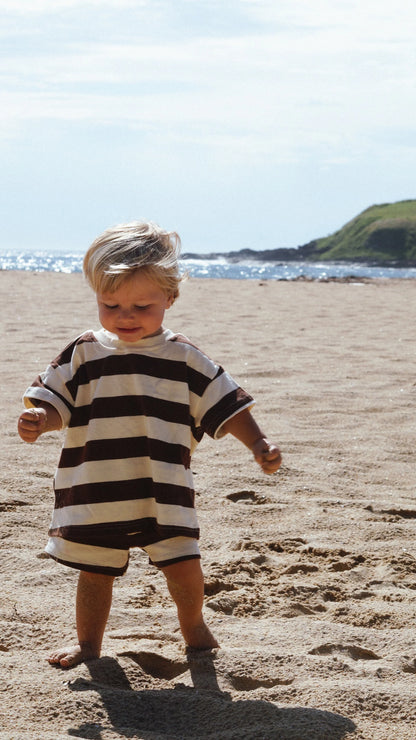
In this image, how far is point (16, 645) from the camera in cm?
229

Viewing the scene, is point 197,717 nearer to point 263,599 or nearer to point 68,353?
point 263,599

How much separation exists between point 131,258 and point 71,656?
1.01 meters

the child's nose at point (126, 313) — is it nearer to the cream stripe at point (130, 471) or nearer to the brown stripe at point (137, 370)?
the brown stripe at point (137, 370)

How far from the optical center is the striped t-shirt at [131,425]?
215cm

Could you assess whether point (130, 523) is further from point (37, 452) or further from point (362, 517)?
point (37, 452)

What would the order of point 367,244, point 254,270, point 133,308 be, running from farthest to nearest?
point 367,244
point 254,270
point 133,308

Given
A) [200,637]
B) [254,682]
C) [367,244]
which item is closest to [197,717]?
[254,682]

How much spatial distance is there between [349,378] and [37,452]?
2630 millimetres

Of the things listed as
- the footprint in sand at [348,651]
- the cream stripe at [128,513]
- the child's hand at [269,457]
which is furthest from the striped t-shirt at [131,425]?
the footprint in sand at [348,651]

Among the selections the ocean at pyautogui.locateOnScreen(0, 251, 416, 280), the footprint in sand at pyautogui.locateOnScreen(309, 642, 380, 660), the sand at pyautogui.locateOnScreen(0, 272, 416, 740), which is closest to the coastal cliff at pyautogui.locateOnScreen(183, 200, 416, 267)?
the ocean at pyautogui.locateOnScreen(0, 251, 416, 280)

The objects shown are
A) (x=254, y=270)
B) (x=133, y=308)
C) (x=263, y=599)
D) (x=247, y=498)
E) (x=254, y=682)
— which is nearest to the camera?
(x=254, y=682)

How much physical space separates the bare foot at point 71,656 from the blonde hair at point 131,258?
0.92m

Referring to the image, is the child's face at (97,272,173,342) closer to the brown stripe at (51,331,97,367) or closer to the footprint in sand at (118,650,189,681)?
the brown stripe at (51,331,97,367)

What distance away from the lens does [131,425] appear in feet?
7.16
